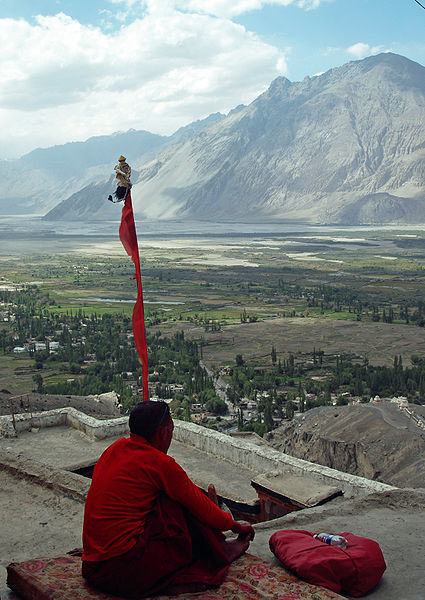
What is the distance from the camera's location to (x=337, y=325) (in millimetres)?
37125

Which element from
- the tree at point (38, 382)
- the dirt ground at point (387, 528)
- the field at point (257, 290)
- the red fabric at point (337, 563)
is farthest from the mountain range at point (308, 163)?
the red fabric at point (337, 563)

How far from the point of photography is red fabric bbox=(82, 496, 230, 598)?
3.40 metres

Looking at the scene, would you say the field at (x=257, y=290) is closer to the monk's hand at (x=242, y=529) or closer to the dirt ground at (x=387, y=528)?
the dirt ground at (x=387, y=528)

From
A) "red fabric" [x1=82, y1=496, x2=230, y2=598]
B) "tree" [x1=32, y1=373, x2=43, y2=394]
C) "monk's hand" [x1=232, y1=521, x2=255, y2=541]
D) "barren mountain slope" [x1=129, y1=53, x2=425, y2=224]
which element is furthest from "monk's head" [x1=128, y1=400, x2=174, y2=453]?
"barren mountain slope" [x1=129, y1=53, x2=425, y2=224]

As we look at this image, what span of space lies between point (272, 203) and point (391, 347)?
362 feet

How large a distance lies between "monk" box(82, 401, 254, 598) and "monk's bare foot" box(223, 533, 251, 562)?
0.08m

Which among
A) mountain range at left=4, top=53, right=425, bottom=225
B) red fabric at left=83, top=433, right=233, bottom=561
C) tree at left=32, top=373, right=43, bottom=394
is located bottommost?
tree at left=32, top=373, right=43, bottom=394

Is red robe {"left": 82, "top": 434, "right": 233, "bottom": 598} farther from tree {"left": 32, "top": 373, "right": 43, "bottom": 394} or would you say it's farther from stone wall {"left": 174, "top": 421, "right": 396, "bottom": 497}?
tree {"left": 32, "top": 373, "right": 43, "bottom": 394}

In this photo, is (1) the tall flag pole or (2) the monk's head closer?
(2) the monk's head

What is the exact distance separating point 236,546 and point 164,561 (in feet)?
1.74

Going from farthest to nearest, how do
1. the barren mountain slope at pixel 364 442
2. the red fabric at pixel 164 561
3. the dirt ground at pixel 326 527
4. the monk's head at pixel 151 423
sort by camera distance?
the barren mountain slope at pixel 364 442, the dirt ground at pixel 326 527, the monk's head at pixel 151 423, the red fabric at pixel 164 561

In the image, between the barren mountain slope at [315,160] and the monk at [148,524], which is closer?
the monk at [148,524]

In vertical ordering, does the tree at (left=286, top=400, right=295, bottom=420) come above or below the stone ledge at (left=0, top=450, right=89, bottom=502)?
below

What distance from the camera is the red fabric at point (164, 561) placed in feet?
11.1
